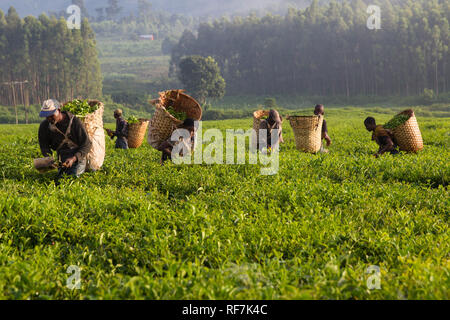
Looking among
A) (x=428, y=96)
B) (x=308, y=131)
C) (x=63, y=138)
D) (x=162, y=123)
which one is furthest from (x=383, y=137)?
(x=428, y=96)

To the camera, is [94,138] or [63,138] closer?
[63,138]

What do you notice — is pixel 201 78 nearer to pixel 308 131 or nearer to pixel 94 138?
pixel 308 131

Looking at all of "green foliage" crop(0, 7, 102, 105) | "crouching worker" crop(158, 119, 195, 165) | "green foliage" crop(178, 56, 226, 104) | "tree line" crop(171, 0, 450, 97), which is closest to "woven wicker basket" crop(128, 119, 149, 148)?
"crouching worker" crop(158, 119, 195, 165)

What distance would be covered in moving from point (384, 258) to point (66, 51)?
69007 mm

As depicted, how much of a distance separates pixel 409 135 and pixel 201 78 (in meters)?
64.1

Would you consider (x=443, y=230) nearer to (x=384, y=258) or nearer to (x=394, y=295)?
(x=384, y=258)

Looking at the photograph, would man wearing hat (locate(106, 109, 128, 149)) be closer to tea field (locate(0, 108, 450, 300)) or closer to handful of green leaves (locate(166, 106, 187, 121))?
handful of green leaves (locate(166, 106, 187, 121))

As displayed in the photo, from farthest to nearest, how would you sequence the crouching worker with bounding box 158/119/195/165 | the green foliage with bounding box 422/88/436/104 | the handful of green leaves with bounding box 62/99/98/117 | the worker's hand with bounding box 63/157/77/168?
1. the green foliage with bounding box 422/88/436/104
2. the crouching worker with bounding box 158/119/195/165
3. the handful of green leaves with bounding box 62/99/98/117
4. the worker's hand with bounding box 63/157/77/168

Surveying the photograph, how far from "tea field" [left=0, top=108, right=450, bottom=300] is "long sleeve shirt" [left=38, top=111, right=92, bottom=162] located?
557 millimetres

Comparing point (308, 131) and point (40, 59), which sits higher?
point (40, 59)

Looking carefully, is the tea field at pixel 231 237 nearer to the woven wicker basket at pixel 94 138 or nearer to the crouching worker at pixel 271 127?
the woven wicker basket at pixel 94 138

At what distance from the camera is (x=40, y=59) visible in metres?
61.6

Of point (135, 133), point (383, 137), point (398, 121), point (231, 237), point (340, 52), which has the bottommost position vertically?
point (231, 237)

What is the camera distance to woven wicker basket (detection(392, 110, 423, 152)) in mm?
9320
